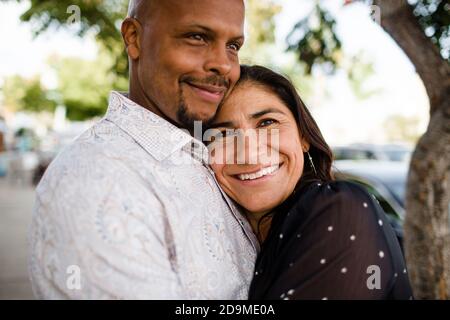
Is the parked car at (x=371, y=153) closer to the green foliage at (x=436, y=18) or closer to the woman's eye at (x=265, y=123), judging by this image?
the green foliage at (x=436, y=18)

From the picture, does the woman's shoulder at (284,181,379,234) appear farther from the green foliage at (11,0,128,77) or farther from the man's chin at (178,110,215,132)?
the green foliage at (11,0,128,77)

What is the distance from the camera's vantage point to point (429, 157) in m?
3.15

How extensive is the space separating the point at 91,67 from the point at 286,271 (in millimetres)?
26370

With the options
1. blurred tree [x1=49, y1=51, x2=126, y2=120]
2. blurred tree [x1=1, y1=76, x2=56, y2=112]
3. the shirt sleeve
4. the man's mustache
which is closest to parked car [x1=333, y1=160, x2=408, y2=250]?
the man's mustache

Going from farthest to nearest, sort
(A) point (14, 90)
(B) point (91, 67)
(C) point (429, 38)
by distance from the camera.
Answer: (A) point (14, 90), (B) point (91, 67), (C) point (429, 38)

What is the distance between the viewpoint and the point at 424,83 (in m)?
3.12

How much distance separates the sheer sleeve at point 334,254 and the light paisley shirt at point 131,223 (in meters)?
0.15

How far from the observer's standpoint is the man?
1.42 m

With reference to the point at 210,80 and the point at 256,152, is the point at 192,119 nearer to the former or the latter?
the point at 210,80

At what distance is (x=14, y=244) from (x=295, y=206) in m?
9.24

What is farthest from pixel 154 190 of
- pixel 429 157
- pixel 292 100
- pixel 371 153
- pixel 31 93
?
pixel 31 93

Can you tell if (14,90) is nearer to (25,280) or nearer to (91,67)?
(91,67)
